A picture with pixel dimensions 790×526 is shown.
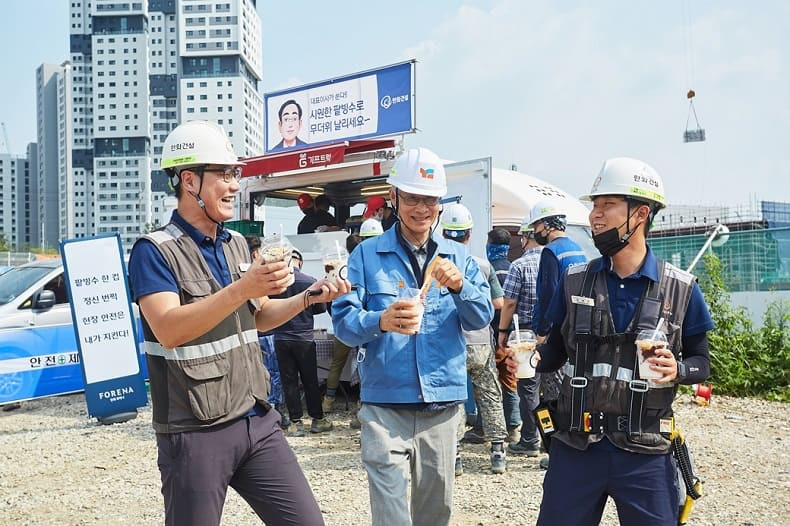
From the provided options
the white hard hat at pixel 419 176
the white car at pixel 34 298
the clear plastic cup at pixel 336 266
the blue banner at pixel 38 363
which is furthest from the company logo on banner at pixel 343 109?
the clear plastic cup at pixel 336 266

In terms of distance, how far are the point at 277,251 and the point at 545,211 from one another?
13.7ft

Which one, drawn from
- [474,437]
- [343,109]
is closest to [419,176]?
[474,437]

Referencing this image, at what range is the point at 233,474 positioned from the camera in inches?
113

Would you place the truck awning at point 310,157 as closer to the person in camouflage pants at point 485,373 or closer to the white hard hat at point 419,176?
the person in camouflage pants at point 485,373

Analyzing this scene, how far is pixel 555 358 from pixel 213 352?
4.81ft

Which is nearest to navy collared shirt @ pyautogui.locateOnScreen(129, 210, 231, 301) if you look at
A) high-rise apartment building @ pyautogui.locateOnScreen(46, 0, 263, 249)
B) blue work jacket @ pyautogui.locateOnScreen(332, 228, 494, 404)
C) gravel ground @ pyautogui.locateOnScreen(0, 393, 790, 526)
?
blue work jacket @ pyautogui.locateOnScreen(332, 228, 494, 404)

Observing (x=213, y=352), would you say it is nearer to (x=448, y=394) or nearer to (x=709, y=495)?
(x=448, y=394)

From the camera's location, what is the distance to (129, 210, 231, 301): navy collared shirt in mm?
2648

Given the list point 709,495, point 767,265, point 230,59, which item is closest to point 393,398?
point 709,495

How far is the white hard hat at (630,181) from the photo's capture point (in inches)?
115

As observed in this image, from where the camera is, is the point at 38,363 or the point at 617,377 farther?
the point at 38,363

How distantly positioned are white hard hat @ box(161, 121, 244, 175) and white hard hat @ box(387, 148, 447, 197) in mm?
836

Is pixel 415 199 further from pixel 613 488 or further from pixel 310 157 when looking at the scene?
pixel 310 157

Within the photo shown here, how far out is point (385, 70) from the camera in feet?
32.1
